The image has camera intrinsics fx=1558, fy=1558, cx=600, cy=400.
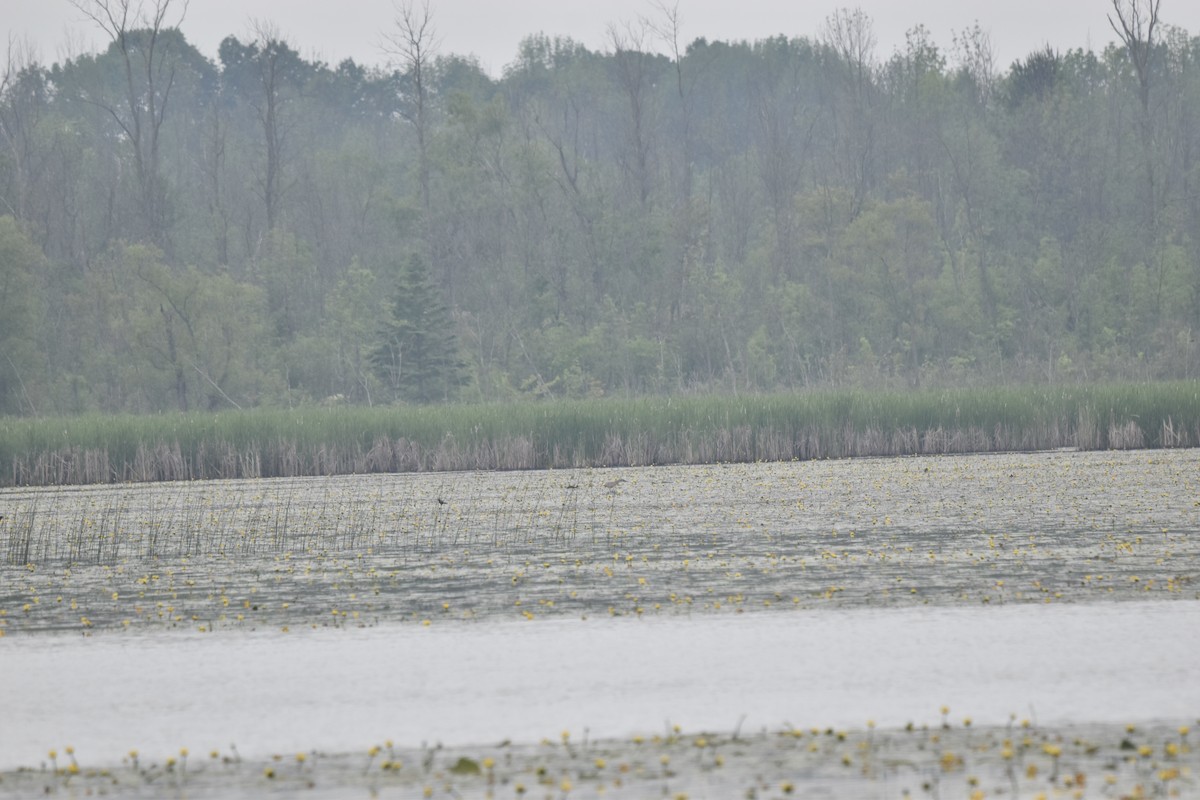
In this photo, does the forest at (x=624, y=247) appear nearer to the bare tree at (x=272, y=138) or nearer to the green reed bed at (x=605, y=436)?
the bare tree at (x=272, y=138)

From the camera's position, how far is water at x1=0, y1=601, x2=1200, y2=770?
6.85 m

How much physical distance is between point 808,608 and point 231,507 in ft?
32.5

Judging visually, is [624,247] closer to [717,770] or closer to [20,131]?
[20,131]

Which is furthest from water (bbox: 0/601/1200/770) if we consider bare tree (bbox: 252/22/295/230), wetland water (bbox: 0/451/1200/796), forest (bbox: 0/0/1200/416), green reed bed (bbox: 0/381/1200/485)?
bare tree (bbox: 252/22/295/230)

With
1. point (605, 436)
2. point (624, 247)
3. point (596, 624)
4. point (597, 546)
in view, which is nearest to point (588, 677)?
point (596, 624)

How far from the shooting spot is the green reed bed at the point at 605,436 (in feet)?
77.9

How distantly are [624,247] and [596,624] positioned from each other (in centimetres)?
4286

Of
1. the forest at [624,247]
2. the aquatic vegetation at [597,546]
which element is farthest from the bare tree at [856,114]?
the aquatic vegetation at [597,546]

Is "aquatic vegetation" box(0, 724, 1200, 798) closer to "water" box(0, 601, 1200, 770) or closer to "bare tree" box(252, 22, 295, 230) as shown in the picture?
"water" box(0, 601, 1200, 770)

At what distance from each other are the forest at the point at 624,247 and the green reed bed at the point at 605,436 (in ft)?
52.3

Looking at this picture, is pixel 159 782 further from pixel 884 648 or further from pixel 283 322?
pixel 283 322

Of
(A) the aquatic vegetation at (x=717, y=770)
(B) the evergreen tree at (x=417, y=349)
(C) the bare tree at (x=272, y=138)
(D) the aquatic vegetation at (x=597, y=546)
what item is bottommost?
(A) the aquatic vegetation at (x=717, y=770)

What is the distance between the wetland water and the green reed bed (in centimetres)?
667

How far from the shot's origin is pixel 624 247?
170 ft
